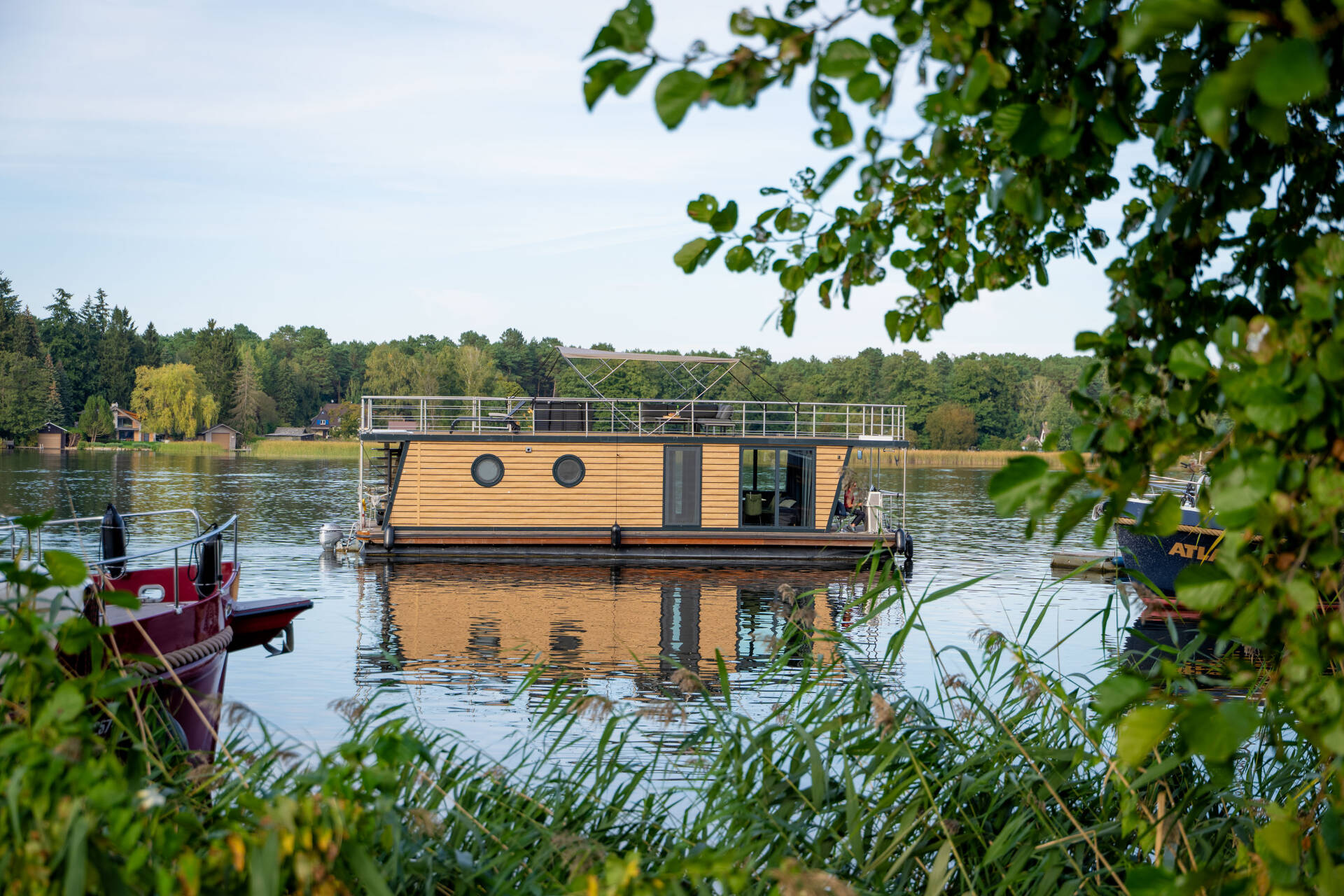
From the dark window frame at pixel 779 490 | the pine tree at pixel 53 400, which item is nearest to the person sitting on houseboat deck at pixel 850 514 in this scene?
the dark window frame at pixel 779 490

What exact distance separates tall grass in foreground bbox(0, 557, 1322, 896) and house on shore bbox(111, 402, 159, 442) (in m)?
82.8

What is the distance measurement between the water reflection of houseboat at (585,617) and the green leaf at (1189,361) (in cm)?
685

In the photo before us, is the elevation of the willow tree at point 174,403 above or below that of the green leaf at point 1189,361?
above

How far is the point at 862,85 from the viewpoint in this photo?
58.3 inches

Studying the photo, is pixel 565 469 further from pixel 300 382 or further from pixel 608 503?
pixel 300 382

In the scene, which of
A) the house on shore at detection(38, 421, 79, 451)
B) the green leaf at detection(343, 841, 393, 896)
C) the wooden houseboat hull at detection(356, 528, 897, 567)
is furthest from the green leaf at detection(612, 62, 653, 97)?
the house on shore at detection(38, 421, 79, 451)

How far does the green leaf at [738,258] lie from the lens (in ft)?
7.18

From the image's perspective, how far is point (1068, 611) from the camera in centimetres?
1338

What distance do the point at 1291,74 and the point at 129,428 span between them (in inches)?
3557

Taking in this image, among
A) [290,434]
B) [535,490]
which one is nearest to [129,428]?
[290,434]

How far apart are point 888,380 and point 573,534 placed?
227ft

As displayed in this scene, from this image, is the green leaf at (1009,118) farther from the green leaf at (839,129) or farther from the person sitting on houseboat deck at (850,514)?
the person sitting on houseboat deck at (850,514)

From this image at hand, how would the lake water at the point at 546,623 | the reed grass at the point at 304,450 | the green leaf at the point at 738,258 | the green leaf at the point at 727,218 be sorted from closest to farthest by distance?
the green leaf at the point at 727,218
the green leaf at the point at 738,258
the lake water at the point at 546,623
the reed grass at the point at 304,450

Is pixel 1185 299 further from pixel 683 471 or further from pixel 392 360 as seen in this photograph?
→ pixel 392 360
